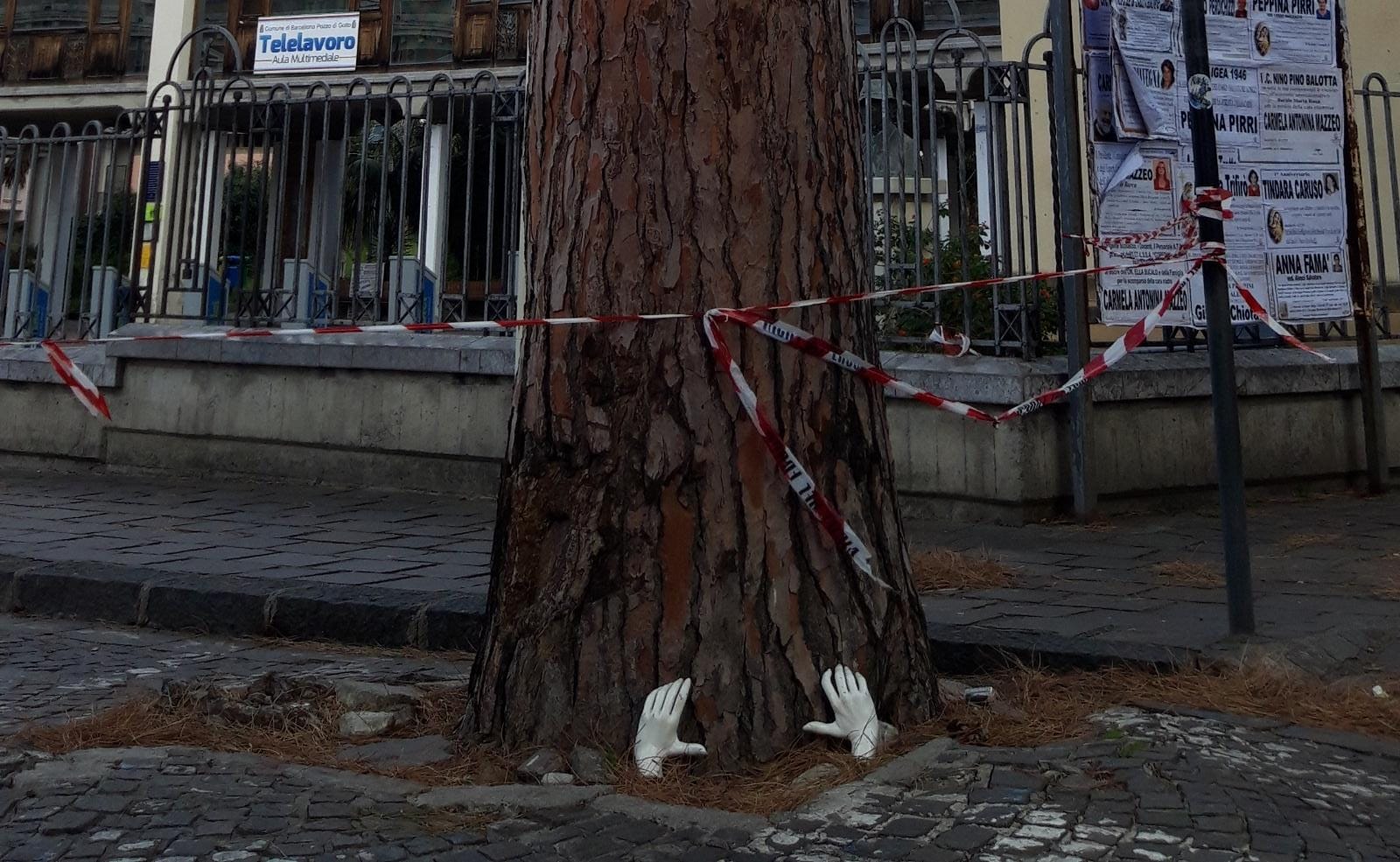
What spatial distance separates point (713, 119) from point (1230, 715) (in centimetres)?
205

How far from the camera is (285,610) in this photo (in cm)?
526

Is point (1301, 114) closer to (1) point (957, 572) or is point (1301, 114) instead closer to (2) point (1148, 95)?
(2) point (1148, 95)

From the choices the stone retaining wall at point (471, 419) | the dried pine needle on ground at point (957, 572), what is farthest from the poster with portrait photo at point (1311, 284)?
the dried pine needle on ground at point (957, 572)

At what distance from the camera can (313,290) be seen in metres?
8.38

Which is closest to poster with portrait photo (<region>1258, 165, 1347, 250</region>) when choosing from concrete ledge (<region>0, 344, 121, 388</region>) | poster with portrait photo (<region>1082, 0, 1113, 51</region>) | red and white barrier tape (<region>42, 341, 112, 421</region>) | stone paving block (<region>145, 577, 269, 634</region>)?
poster with portrait photo (<region>1082, 0, 1113, 51</region>)

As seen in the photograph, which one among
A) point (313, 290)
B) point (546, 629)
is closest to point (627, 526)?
point (546, 629)

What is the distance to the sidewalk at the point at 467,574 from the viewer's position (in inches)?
175

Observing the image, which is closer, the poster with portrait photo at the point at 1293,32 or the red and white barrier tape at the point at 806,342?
the red and white barrier tape at the point at 806,342

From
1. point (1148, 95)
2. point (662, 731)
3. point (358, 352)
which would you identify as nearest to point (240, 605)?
point (662, 731)

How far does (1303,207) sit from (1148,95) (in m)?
1.28

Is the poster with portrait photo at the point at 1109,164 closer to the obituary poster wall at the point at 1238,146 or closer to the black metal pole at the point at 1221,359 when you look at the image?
the obituary poster wall at the point at 1238,146

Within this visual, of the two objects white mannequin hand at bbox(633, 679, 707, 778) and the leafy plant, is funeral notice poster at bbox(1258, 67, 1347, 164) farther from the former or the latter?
white mannequin hand at bbox(633, 679, 707, 778)

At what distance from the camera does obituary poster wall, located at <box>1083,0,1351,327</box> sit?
7172mm

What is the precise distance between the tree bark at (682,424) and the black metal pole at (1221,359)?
135cm
